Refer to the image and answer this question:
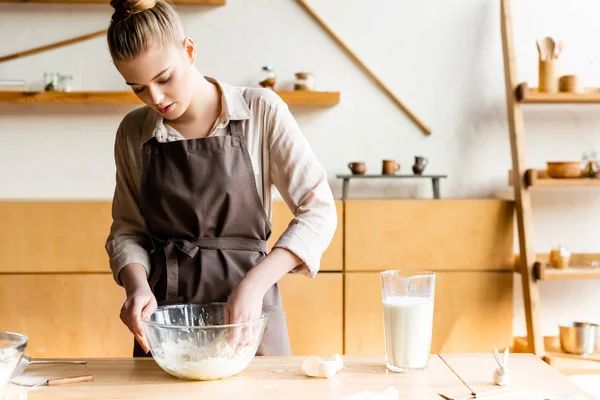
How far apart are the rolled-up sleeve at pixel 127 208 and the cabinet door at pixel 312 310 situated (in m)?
1.32

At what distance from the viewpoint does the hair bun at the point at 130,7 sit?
142 cm

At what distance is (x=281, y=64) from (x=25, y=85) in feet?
3.87

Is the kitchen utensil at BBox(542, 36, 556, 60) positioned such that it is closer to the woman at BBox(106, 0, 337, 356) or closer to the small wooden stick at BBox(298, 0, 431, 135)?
the small wooden stick at BBox(298, 0, 431, 135)

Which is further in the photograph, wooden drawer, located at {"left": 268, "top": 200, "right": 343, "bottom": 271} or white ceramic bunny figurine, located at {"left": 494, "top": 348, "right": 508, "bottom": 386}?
wooden drawer, located at {"left": 268, "top": 200, "right": 343, "bottom": 271}

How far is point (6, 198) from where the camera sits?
3.16m

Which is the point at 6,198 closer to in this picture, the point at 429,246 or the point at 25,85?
the point at 25,85

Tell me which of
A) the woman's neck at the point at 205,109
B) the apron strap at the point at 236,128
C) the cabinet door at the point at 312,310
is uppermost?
the woman's neck at the point at 205,109

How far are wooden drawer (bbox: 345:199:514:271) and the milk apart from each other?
1.64m

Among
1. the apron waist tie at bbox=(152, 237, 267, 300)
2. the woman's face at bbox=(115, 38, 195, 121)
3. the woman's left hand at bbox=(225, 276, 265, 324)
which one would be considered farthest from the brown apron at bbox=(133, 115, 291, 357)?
the woman's left hand at bbox=(225, 276, 265, 324)

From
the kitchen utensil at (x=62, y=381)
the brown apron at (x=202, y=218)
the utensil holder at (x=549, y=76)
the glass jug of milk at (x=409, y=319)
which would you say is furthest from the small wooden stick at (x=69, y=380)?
the utensil holder at (x=549, y=76)

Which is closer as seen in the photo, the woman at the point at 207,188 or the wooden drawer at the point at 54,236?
the woman at the point at 207,188

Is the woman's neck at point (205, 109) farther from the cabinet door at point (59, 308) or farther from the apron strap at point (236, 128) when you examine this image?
the cabinet door at point (59, 308)

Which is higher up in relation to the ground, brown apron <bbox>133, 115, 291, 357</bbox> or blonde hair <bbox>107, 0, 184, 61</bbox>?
blonde hair <bbox>107, 0, 184, 61</bbox>

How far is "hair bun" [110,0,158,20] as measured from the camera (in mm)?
1415
